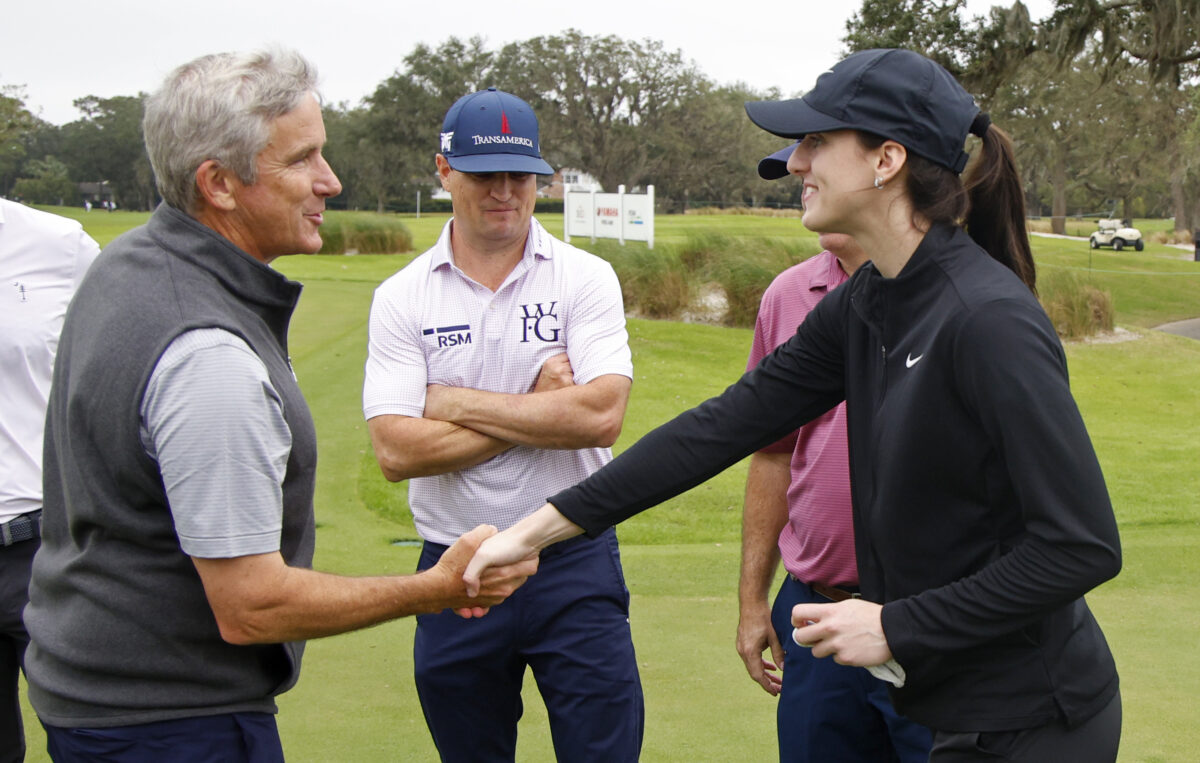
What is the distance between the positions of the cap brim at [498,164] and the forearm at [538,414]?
1.83 ft

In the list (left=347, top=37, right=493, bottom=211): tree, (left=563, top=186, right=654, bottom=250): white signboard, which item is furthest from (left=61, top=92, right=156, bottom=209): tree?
(left=563, top=186, right=654, bottom=250): white signboard

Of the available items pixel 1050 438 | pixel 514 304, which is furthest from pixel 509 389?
pixel 1050 438

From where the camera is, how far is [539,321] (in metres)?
2.85

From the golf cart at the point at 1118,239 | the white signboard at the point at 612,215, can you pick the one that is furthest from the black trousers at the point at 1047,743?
the golf cart at the point at 1118,239

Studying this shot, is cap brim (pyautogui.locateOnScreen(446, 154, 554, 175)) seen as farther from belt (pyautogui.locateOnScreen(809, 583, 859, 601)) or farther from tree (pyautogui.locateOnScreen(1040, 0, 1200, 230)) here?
tree (pyautogui.locateOnScreen(1040, 0, 1200, 230))

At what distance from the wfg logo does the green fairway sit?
4.15 feet

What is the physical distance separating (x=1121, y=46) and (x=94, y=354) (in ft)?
66.5

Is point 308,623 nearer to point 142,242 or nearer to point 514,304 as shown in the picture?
point 142,242

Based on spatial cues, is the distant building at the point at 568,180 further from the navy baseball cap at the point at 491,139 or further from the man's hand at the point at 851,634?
the man's hand at the point at 851,634

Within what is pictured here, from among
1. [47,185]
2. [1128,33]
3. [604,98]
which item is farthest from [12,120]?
[1128,33]

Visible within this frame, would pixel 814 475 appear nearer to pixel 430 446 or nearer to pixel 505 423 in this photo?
pixel 505 423

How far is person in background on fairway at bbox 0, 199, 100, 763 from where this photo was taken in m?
2.77

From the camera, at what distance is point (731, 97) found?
227ft

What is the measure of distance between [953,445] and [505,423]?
50.4 inches
